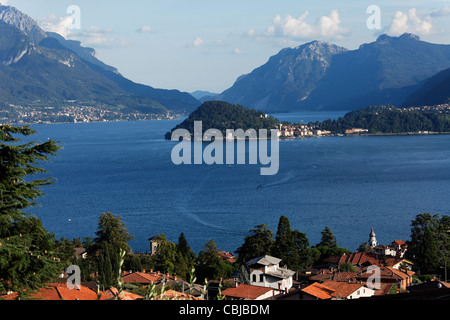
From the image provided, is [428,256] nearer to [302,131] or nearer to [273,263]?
[273,263]

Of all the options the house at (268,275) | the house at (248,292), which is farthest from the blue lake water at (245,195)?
the house at (248,292)

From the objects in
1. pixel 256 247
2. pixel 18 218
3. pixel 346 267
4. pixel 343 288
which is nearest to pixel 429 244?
pixel 346 267

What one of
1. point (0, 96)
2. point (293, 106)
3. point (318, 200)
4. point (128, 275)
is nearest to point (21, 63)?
point (0, 96)

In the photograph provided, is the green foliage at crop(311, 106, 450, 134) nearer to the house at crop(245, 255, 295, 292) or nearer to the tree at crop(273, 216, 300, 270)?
the tree at crop(273, 216, 300, 270)

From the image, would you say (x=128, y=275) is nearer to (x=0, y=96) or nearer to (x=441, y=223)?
(x=441, y=223)

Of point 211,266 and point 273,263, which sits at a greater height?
point 273,263

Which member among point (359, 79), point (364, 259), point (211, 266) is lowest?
point (364, 259)
